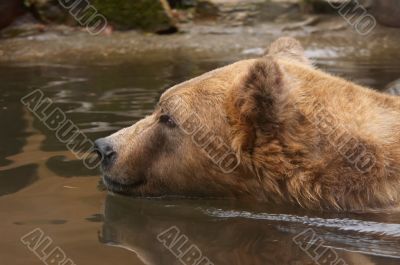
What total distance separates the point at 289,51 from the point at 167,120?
1209mm

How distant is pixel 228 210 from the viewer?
470 cm

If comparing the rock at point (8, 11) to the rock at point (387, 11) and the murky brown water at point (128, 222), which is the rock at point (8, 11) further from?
the murky brown water at point (128, 222)

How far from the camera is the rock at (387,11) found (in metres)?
13.7

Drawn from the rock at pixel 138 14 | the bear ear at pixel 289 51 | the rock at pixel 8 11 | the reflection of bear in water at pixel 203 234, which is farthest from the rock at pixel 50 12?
the reflection of bear in water at pixel 203 234

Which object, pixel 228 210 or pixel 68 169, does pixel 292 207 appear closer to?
pixel 228 210

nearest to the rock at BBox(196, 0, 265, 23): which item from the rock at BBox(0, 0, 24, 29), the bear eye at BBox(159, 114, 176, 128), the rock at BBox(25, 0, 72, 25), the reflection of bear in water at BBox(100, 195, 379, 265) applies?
the rock at BBox(25, 0, 72, 25)

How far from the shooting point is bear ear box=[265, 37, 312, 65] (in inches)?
215

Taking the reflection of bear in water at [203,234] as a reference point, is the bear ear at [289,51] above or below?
above

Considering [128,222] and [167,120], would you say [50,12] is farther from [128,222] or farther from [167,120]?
[128,222]

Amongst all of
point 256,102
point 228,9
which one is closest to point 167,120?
point 256,102

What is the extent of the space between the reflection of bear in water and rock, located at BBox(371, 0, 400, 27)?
10054mm

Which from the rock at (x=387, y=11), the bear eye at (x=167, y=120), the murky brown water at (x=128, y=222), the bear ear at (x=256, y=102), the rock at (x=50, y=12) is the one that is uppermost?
the bear ear at (x=256, y=102)

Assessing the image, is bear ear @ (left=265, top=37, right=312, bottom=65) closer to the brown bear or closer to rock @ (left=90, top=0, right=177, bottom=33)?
the brown bear

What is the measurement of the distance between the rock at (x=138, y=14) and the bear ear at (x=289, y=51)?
337 inches
